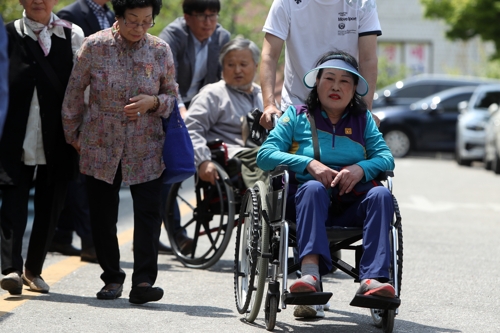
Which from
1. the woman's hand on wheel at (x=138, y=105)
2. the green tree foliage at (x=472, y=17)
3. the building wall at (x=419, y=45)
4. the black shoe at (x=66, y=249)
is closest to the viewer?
the woman's hand on wheel at (x=138, y=105)

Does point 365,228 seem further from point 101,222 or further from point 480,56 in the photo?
point 480,56

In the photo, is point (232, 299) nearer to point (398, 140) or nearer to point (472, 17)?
point (398, 140)

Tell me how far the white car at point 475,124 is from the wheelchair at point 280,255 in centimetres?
1643

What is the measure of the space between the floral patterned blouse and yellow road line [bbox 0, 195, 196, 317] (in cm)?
83

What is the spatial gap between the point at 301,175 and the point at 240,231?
24.6 inches

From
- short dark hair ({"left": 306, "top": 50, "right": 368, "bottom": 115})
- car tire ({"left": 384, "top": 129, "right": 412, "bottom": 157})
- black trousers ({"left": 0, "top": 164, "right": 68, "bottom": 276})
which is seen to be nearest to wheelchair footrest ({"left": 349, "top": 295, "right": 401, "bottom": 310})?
short dark hair ({"left": 306, "top": 50, "right": 368, "bottom": 115})

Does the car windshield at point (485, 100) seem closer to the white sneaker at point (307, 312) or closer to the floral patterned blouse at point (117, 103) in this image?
the floral patterned blouse at point (117, 103)

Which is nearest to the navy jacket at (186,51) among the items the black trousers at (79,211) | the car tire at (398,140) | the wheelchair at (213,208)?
the wheelchair at (213,208)

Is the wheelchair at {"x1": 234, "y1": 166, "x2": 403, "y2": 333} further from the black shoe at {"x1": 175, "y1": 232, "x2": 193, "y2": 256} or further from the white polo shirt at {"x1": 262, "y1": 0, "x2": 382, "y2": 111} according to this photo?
the black shoe at {"x1": 175, "y1": 232, "x2": 193, "y2": 256}

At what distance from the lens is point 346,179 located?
5.21m

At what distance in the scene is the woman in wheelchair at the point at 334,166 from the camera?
4945 mm

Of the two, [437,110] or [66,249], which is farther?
[437,110]

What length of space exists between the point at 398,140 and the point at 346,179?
19.7 metres

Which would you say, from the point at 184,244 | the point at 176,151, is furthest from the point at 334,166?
the point at 184,244
